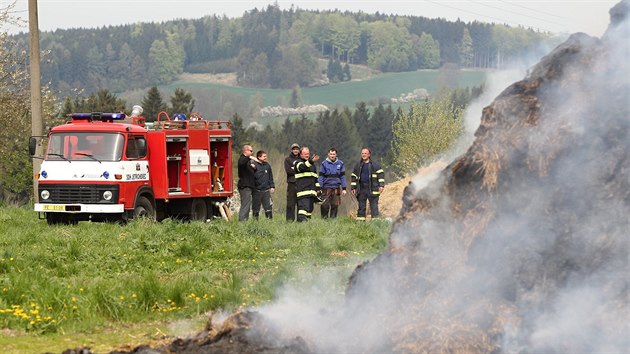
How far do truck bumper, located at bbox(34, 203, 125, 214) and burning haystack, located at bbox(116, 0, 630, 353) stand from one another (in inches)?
623

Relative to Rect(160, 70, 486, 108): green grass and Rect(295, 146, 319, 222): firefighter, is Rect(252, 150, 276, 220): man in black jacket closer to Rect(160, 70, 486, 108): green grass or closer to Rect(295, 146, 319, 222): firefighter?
Rect(295, 146, 319, 222): firefighter

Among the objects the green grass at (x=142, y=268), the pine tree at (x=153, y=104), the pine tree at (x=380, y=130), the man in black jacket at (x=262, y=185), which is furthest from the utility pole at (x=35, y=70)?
the pine tree at (x=380, y=130)

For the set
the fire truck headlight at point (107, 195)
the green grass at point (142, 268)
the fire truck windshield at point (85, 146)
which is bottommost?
the fire truck headlight at point (107, 195)

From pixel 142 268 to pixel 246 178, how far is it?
10394 millimetres

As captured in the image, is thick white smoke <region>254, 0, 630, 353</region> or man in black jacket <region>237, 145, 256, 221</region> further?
man in black jacket <region>237, 145, 256, 221</region>

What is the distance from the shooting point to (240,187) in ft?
83.5

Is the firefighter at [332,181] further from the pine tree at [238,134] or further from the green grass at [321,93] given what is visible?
the green grass at [321,93]

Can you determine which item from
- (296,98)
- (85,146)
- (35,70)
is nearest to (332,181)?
(85,146)

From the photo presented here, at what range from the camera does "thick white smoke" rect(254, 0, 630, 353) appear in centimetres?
752

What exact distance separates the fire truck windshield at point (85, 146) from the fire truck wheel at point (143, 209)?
1.16 meters

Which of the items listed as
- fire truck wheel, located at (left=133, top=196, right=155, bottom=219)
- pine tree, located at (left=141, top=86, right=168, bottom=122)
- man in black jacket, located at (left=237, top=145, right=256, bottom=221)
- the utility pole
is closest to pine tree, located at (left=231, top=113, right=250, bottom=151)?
pine tree, located at (left=141, top=86, right=168, bottom=122)

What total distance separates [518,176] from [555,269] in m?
0.74

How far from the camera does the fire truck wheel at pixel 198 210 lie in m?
27.0

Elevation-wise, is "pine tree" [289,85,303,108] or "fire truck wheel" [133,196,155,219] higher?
"fire truck wheel" [133,196,155,219]
